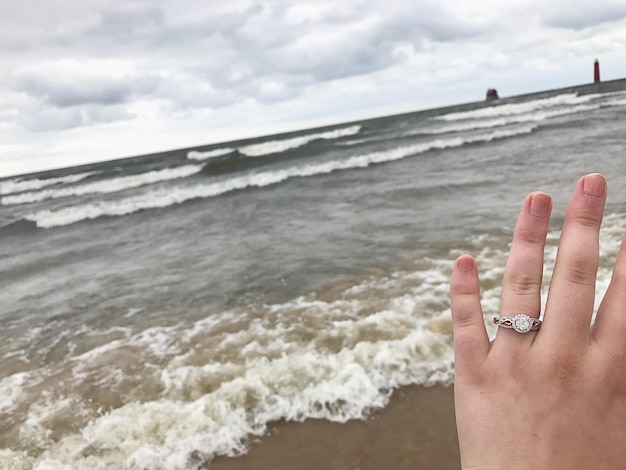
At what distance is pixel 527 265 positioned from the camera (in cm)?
161

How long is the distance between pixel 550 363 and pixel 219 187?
65.0 ft

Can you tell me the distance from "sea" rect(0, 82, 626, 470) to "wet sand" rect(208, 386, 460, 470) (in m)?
0.03

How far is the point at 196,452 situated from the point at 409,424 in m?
1.56

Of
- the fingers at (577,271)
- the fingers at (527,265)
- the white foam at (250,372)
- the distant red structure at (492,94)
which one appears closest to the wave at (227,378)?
the white foam at (250,372)

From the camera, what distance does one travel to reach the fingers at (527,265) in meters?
1.57

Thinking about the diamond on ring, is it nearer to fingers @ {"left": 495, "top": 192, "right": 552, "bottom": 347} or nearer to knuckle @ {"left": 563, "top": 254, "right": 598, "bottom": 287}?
fingers @ {"left": 495, "top": 192, "right": 552, "bottom": 347}

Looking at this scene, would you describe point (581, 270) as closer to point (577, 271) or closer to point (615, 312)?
point (577, 271)

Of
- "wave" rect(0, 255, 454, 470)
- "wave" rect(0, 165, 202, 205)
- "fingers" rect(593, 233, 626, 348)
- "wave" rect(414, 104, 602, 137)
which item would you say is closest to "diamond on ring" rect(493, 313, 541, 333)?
"fingers" rect(593, 233, 626, 348)

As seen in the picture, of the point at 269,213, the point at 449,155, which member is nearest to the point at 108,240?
the point at 269,213

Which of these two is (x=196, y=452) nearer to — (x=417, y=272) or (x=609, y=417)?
(x=609, y=417)

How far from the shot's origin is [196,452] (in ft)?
10.8

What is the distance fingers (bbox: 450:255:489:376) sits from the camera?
1.59 meters

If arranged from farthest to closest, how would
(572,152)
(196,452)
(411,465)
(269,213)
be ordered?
1. (572,152)
2. (269,213)
3. (196,452)
4. (411,465)

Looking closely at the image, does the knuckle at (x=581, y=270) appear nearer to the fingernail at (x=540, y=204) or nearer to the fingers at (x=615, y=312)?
the fingers at (x=615, y=312)
